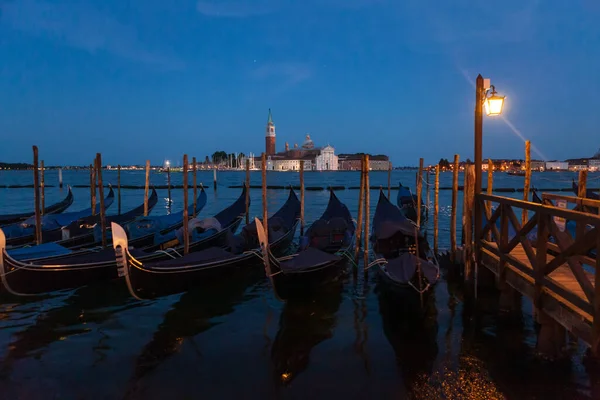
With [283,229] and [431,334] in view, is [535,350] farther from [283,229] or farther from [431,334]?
[283,229]

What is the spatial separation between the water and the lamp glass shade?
2340 millimetres

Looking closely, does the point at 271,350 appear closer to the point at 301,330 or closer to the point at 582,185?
the point at 301,330

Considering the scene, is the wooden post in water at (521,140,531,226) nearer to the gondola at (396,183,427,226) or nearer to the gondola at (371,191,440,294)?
the gondola at (371,191,440,294)

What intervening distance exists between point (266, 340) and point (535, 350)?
8.45 ft

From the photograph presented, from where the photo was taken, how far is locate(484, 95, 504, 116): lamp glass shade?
14.5 ft

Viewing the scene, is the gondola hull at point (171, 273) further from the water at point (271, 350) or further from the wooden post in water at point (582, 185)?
the wooden post in water at point (582, 185)

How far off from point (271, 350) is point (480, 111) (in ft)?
11.5

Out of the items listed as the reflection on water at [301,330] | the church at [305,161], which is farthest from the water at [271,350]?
the church at [305,161]

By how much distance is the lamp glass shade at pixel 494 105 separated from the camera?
14.5 feet

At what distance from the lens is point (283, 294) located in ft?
16.3

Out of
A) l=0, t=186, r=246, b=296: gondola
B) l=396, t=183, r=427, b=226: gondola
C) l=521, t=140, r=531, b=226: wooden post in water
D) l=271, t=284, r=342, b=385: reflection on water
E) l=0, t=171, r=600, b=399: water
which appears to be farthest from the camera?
l=396, t=183, r=427, b=226: gondola

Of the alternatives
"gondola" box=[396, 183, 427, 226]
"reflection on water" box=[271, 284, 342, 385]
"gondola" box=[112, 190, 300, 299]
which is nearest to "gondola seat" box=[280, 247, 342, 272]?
"reflection on water" box=[271, 284, 342, 385]

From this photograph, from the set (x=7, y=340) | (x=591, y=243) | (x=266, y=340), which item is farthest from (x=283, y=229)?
(x=591, y=243)

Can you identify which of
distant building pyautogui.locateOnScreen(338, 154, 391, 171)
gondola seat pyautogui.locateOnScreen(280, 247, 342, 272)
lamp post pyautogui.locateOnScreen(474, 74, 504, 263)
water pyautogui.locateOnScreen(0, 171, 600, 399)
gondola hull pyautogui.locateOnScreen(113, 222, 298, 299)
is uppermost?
distant building pyautogui.locateOnScreen(338, 154, 391, 171)
